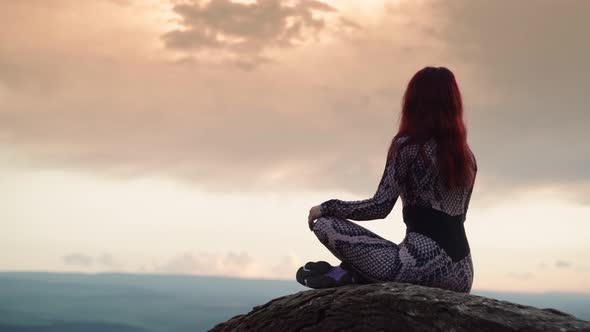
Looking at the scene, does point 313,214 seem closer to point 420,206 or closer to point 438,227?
point 420,206

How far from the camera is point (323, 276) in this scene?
471 inches

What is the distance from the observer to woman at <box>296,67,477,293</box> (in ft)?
37.5

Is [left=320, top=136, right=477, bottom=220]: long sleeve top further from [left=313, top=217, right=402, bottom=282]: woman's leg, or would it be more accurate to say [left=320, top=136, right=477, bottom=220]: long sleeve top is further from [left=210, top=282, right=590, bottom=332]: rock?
[left=210, top=282, right=590, bottom=332]: rock

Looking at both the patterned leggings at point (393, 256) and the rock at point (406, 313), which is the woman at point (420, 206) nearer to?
the patterned leggings at point (393, 256)

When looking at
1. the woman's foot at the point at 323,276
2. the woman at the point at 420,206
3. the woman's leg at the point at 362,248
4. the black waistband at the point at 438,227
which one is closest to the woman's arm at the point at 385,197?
the woman at the point at 420,206

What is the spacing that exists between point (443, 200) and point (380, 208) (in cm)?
91

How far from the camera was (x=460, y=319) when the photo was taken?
10.6 metres

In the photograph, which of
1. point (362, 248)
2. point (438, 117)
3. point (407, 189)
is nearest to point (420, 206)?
point (407, 189)

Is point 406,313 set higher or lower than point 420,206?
lower

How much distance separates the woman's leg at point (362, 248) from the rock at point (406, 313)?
0.70 feet

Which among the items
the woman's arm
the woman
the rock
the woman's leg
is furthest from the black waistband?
the rock

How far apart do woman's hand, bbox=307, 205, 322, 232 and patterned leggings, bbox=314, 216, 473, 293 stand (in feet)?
0.45

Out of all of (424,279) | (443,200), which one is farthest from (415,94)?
(424,279)

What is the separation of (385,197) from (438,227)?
2.78 ft
